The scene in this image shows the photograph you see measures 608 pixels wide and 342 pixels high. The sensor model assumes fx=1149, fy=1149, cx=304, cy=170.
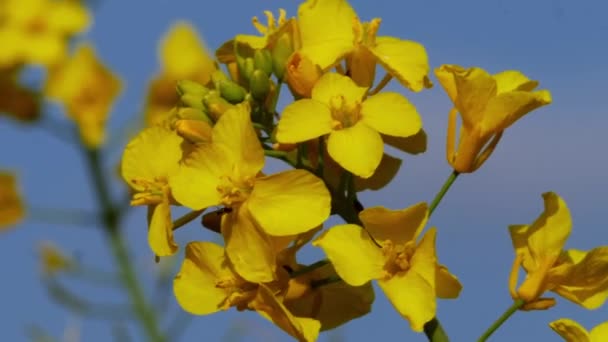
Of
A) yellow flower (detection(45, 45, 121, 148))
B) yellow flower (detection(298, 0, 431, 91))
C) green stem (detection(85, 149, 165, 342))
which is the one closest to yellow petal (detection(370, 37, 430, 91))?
yellow flower (detection(298, 0, 431, 91))

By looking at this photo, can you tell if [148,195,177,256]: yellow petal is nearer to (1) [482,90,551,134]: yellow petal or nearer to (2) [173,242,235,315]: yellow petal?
(2) [173,242,235,315]: yellow petal

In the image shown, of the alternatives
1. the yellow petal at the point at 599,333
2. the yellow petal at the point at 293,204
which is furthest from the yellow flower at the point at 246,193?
the yellow petal at the point at 599,333

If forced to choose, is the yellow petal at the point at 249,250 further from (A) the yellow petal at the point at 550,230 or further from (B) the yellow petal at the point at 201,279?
(A) the yellow petal at the point at 550,230

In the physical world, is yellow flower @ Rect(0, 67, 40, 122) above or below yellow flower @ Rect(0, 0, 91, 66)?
below

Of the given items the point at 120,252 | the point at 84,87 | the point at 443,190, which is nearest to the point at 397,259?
the point at 443,190

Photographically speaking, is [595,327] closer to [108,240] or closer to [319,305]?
[319,305]
